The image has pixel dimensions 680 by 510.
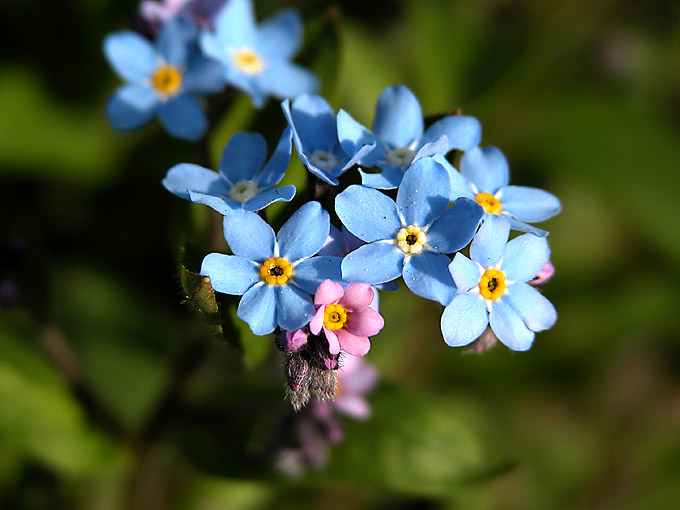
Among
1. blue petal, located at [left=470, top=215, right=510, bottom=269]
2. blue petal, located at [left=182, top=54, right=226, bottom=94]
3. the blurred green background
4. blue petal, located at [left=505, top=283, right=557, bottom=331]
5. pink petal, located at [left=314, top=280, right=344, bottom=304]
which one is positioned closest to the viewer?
pink petal, located at [left=314, top=280, right=344, bottom=304]

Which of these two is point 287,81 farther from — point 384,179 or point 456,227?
point 456,227

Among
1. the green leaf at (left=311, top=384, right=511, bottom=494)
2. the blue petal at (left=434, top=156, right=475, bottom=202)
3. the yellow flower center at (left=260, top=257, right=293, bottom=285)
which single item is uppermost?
the blue petal at (left=434, top=156, right=475, bottom=202)

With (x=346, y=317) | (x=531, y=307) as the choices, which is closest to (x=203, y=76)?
(x=346, y=317)

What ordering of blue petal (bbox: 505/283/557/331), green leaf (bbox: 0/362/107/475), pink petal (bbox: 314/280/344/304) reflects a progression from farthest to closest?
green leaf (bbox: 0/362/107/475)
blue petal (bbox: 505/283/557/331)
pink petal (bbox: 314/280/344/304)

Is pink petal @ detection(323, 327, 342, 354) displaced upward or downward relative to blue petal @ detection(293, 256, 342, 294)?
downward

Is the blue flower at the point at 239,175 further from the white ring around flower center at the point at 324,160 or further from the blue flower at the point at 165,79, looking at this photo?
the blue flower at the point at 165,79

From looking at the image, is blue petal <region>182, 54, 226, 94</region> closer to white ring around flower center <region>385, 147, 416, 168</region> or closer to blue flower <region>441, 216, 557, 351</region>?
white ring around flower center <region>385, 147, 416, 168</region>

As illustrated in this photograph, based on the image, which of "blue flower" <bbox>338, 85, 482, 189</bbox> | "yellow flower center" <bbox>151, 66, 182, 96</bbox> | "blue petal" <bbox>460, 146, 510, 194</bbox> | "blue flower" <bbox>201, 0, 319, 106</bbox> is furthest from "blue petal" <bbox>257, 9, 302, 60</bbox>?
"blue petal" <bbox>460, 146, 510, 194</bbox>

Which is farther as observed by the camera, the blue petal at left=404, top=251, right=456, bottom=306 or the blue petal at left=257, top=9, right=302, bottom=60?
the blue petal at left=257, top=9, right=302, bottom=60
